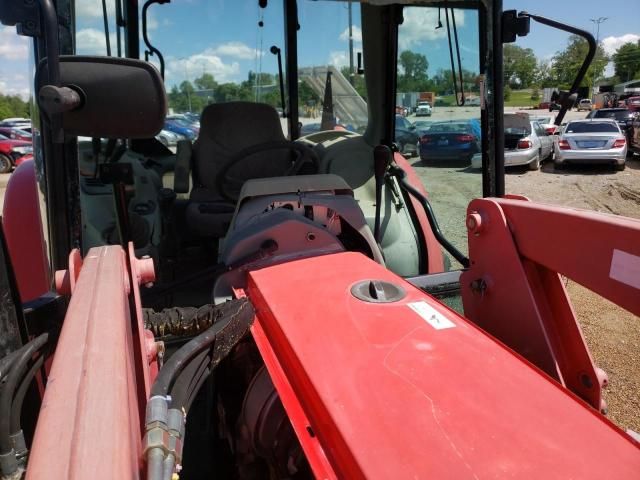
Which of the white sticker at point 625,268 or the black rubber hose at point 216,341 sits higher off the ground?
the white sticker at point 625,268

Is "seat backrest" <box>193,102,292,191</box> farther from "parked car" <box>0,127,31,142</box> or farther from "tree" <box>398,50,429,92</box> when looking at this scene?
"parked car" <box>0,127,31,142</box>

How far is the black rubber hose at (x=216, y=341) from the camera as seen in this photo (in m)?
1.02

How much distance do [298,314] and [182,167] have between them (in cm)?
216

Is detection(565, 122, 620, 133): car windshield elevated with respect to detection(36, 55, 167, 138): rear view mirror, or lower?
elevated

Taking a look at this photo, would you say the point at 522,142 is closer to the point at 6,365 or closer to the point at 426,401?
the point at 426,401

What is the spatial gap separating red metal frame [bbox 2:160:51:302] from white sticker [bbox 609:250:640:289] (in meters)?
1.97

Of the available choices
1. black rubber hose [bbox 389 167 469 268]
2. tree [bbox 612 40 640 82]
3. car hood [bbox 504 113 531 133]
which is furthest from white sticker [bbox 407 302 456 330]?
tree [bbox 612 40 640 82]

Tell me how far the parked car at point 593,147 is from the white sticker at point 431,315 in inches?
664

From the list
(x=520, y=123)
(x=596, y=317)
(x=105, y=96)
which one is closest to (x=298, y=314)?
(x=105, y=96)

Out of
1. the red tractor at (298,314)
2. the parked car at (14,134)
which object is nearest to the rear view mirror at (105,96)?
the red tractor at (298,314)

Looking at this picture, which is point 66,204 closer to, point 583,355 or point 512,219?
point 512,219

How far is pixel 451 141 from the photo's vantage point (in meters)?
3.01

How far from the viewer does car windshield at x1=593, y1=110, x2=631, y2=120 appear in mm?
22516

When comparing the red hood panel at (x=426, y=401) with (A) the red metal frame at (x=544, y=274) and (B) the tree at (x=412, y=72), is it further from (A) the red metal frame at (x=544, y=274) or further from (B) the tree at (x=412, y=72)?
(B) the tree at (x=412, y=72)
